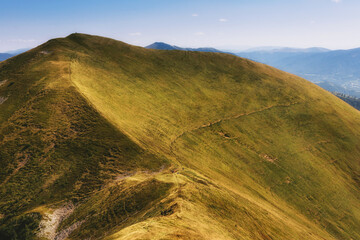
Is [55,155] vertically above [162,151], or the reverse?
[55,155]

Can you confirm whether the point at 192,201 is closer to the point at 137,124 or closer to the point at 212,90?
the point at 137,124

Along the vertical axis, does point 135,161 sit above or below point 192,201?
above

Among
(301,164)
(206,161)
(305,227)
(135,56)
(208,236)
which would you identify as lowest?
(305,227)

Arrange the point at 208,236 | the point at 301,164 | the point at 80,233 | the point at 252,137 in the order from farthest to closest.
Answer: the point at 252,137 < the point at 301,164 < the point at 80,233 < the point at 208,236

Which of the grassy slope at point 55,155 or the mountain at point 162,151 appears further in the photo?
the grassy slope at point 55,155

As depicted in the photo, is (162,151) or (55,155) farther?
(162,151)

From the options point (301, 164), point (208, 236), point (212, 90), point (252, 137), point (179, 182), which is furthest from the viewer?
point (212, 90)

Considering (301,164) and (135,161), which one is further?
(301,164)

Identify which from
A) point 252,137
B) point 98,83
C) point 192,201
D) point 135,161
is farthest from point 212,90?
point 192,201
